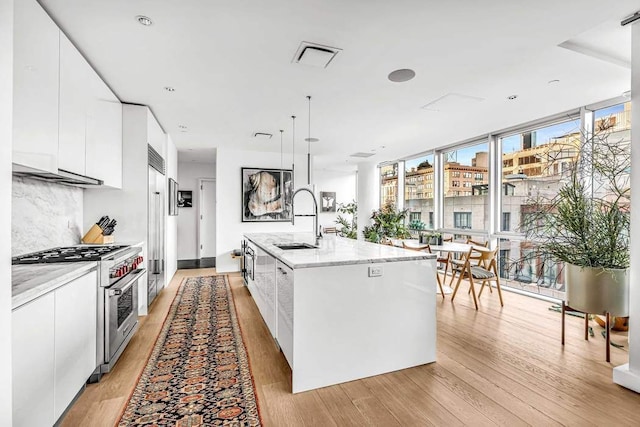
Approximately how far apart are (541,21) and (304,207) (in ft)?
17.5

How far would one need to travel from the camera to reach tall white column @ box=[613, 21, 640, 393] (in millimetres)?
2166

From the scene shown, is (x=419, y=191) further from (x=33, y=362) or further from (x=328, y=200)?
(x=33, y=362)

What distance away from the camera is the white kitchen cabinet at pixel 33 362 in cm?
134

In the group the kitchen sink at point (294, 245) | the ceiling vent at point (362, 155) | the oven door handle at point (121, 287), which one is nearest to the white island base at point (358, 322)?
the kitchen sink at point (294, 245)

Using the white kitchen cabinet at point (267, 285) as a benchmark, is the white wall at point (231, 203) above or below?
above

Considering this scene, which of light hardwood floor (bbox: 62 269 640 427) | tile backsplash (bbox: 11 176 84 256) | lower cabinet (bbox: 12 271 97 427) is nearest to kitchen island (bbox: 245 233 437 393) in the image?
light hardwood floor (bbox: 62 269 640 427)

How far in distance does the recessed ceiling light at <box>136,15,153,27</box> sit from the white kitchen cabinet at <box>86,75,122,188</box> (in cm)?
97

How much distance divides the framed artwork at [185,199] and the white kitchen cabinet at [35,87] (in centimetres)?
580

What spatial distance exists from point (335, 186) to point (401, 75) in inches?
270

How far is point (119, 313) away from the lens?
8.14ft

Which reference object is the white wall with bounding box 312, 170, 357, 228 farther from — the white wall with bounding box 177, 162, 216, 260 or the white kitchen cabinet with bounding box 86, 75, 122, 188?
the white kitchen cabinet with bounding box 86, 75, 122, 188

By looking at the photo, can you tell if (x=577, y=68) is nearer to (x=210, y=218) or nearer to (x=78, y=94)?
(x=78, y=94)

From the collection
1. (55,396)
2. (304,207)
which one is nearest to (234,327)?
(55,396)

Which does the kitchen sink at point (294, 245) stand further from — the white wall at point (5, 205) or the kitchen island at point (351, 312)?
the white wall at point (5, 205)
